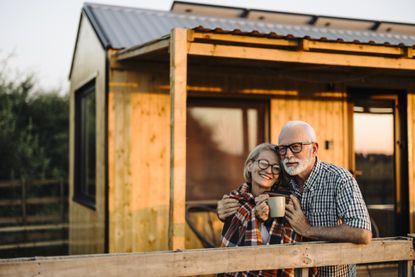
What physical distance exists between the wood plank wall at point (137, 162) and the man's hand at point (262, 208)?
13.5ft

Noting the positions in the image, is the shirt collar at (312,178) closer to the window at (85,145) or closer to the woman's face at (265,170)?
the woman's face at (265,170)

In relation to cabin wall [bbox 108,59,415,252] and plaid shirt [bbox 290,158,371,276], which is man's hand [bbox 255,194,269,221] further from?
cabin wall [bbox 108,59,415,252]

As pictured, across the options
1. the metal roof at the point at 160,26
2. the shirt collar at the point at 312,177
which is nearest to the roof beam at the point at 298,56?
the metal roof at the point at 160,26

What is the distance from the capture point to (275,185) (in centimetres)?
326

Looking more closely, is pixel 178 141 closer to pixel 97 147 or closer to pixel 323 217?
pixel 323 217

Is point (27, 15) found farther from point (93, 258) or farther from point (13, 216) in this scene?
point (93, 258)

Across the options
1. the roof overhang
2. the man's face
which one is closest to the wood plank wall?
the roof overhang

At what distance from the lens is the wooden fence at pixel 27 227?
35.1ft

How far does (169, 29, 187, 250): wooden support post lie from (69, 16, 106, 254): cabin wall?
2321 mm

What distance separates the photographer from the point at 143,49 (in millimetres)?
5820

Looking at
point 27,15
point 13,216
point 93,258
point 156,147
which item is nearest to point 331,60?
point 156,147

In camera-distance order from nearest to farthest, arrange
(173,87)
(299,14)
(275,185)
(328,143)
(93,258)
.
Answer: (93,258) → (275,185) → (173,87) → (328,143) → (299,14)

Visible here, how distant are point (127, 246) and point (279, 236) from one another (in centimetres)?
411

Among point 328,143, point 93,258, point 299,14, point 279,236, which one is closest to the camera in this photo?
point 93,258
